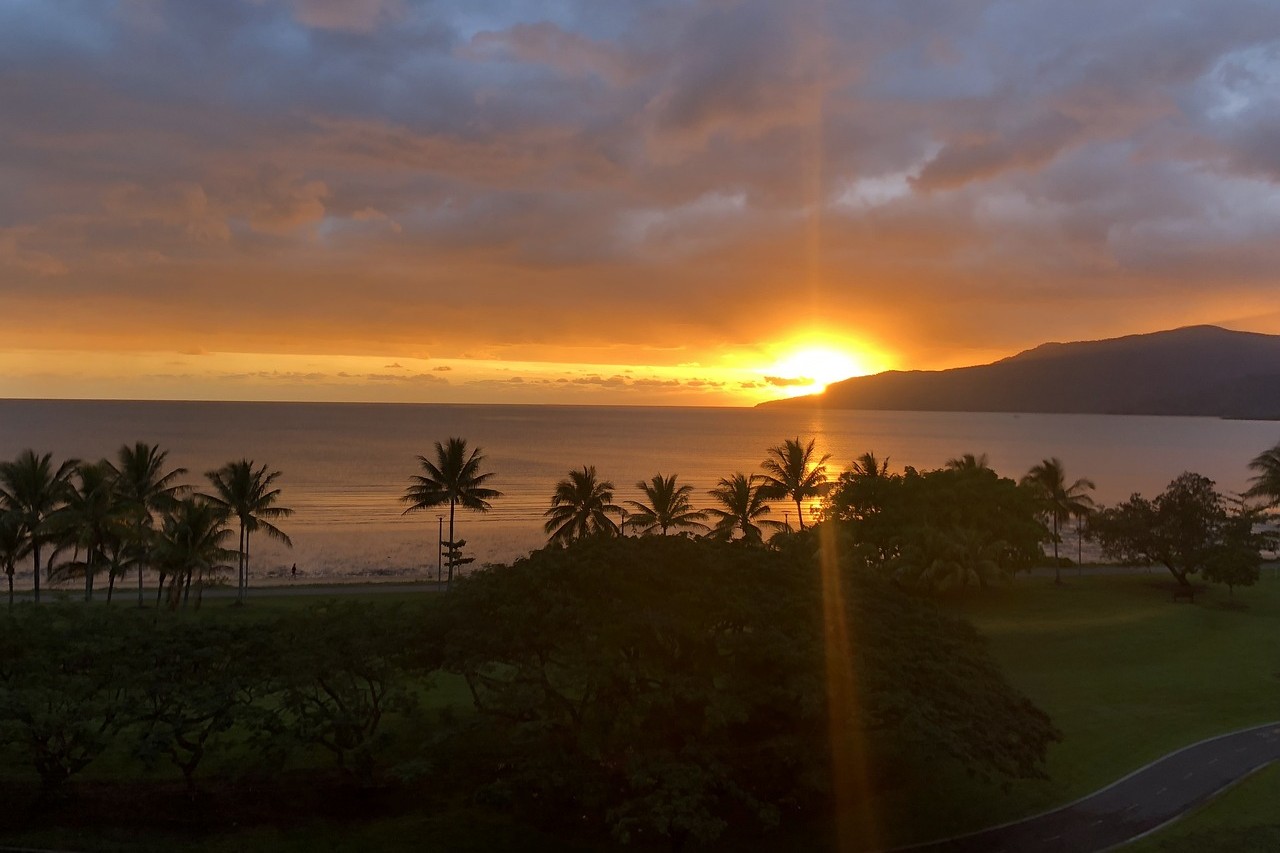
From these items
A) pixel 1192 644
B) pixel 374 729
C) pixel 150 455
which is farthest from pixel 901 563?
pixel 150 455

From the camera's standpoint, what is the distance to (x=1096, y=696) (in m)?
31.7

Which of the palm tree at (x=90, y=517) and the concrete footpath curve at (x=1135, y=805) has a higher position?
the palm tree at (x=90, y=517)

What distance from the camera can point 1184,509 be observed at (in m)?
55.4

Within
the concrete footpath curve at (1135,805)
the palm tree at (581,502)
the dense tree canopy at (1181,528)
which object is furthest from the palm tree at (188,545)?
the dense tree canopy at (1181,528)

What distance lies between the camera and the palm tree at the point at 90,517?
4344 cm

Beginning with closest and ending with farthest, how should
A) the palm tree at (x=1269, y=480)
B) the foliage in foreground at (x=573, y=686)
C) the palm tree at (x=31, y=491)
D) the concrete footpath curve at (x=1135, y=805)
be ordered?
the foliage in foreground at (x=573, y=686) → the concrete footpath curve at (x=1135, y=805) → the palm tree at (x=31, y=491) → the palm tree at (x=1269, y=480)

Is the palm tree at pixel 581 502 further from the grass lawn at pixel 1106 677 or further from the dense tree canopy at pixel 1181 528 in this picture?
the dense tree canopy at pixel 1181 528

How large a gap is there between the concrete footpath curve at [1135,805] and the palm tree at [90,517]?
40214 millimetres

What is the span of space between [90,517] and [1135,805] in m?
44.7

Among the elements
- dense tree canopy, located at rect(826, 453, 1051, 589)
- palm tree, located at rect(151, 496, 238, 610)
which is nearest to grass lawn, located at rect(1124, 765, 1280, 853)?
dense tree canopy, located at rect(826, 453, 1051, 589)

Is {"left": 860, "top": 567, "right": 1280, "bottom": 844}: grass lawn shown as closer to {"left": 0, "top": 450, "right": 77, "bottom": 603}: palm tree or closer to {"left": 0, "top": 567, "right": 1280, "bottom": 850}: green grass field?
{"left": 0, "top": 567, "right": 1280, "bottom": 850}: green grass field

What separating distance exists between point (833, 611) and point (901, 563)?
27.2 meters

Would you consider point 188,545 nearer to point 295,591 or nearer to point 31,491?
point 31,491

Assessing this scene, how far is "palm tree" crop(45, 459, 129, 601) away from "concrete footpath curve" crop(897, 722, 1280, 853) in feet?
132
